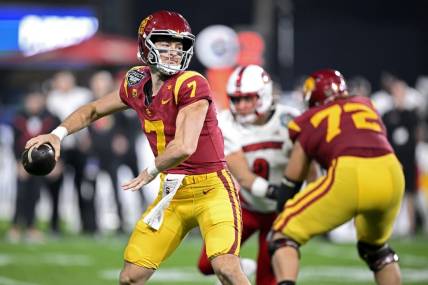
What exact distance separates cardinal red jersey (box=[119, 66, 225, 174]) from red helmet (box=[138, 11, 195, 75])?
76 mm

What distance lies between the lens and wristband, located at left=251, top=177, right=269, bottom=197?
670 centimetres

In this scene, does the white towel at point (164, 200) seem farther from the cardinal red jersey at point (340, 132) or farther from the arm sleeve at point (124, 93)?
the cardinal red jersey at point (340, 132)

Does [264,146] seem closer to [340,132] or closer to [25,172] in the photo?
[340,132]

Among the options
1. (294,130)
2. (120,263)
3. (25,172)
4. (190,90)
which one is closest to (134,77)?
(190,90)

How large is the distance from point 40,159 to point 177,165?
0.72m

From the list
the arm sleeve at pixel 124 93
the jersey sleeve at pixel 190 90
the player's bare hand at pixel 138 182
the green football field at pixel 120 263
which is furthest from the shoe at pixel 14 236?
the player's bare hand at pixel 138 182

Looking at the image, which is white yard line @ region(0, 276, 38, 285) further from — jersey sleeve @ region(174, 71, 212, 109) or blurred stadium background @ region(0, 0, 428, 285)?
jersey sleeve @ region(174, 71, 212, 109)

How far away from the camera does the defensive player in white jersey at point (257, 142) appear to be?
22.6 feet

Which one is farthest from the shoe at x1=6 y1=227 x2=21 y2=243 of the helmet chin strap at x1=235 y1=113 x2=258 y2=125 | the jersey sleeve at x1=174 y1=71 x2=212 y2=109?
the jersey sleeve at x1=174 y1=71 x2=212 y2=109

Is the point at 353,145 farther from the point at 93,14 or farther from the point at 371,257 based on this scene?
the point at 93,14

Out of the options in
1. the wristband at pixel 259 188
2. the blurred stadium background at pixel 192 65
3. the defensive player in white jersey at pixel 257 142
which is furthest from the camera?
the blurred stadium background at pixel 192 65

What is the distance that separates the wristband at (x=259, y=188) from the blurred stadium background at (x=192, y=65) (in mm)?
1811

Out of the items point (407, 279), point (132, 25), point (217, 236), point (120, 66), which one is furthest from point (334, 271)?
point (132, 25)

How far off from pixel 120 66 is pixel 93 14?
128 cm
